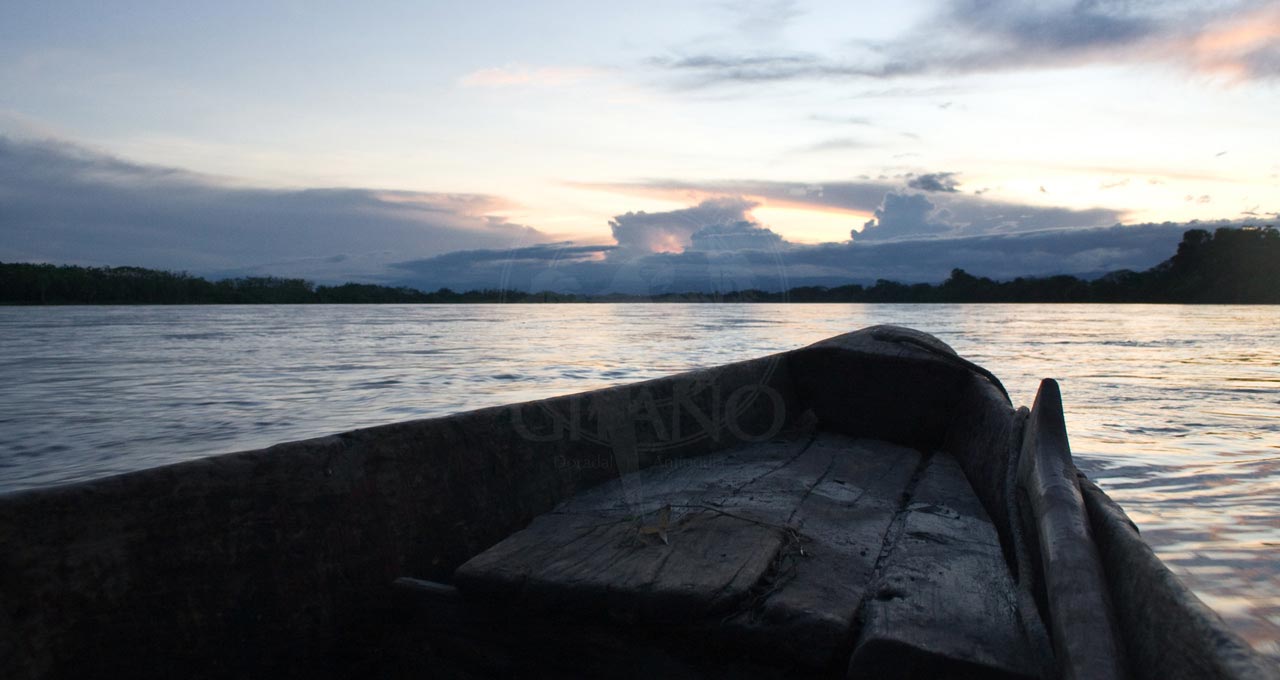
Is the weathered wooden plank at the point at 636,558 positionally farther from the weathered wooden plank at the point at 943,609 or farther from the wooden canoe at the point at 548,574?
the weathered wooden plank at the point at 943,609

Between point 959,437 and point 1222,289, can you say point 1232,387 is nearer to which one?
point 959,437

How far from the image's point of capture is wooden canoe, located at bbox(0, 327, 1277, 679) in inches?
56.6

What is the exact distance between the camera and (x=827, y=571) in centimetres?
193

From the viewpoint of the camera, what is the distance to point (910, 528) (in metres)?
2.46

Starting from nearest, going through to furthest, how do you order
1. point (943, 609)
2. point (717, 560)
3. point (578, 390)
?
point (943, 609), point (717, 560), point (578, 390)

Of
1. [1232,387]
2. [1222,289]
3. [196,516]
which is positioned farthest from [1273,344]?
[1222,289]

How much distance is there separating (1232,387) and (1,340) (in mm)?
37836

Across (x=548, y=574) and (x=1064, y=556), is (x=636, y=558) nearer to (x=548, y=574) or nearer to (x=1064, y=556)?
(x=548, y=574)

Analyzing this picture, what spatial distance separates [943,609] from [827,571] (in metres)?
0.28

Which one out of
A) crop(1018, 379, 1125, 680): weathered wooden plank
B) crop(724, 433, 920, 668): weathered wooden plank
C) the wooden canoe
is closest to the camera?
crop(1018, 379, 1125, 680): weathered wooden plank

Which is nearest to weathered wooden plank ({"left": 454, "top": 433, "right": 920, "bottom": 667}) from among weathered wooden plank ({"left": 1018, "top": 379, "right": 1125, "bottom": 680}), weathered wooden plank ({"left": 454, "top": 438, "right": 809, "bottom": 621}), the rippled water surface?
weathered wooden plank ({"left": 454, "top": 438, "right": 809, "bottom": 621})

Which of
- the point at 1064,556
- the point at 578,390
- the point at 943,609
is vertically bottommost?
the point at 578,390

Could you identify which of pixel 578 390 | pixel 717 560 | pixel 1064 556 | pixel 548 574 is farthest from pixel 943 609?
pixel 578 390

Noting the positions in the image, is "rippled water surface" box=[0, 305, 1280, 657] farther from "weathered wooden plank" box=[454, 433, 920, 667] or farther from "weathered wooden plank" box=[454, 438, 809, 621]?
"weathered wooden plank" box=[454, 438, 809, 621]
